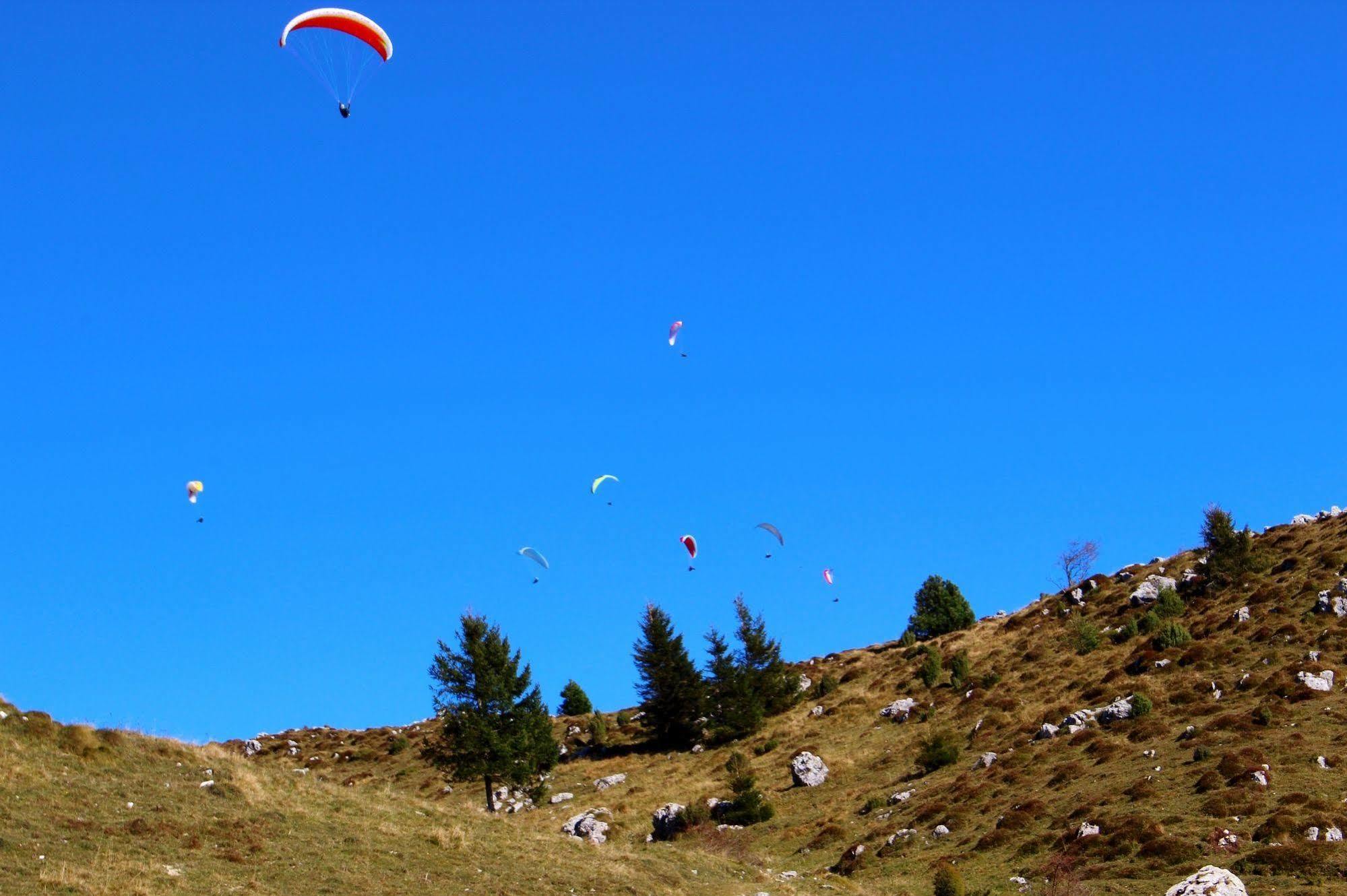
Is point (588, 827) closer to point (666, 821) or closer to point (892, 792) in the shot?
point (666, 821)

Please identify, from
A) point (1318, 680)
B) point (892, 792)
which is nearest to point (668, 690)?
point (892, 792)

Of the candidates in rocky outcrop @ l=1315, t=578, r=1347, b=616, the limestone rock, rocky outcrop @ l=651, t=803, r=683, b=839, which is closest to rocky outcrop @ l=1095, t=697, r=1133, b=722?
rocky outcrop @ l=1315, t=578, r=1347, b=616

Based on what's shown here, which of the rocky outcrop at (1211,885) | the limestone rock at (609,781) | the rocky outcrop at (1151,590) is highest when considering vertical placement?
the rocky outcrop at (1151,590)

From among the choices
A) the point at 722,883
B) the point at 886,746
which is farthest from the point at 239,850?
the point at 886,746

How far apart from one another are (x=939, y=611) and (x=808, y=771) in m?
28.8

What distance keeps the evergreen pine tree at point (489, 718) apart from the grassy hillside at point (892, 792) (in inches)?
134

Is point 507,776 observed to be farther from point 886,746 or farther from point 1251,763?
point 1251,763

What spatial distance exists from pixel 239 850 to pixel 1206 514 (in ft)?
186

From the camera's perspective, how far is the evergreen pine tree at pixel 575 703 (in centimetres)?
7975

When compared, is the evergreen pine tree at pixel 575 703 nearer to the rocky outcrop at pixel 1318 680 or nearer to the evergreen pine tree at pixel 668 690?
the evergreen pine tree at pixel 668 690

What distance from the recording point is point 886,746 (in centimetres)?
5628

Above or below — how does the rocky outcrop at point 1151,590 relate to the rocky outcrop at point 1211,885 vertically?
above

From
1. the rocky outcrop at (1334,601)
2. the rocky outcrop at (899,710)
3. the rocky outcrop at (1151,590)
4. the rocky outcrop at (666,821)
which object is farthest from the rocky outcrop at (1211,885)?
the rocky outcrop at (1151,590)

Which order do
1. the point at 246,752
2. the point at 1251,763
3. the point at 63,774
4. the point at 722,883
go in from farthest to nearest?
the point at 246,752 < the point at 1251,763 < the point at 722,883 < the point at 63,774
